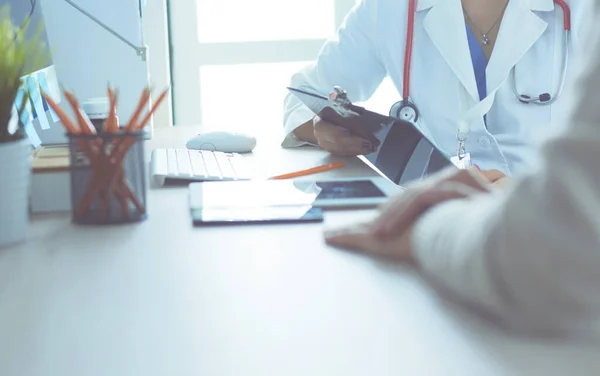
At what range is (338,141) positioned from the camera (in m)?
1.30

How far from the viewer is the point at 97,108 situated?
132 cm

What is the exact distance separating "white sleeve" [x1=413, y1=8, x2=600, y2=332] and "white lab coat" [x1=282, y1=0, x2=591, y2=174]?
0.84m

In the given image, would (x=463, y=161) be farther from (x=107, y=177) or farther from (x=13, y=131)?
(x=13, y=131)

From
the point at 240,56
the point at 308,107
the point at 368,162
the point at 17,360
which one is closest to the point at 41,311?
the point at 17,360

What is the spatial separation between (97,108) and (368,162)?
490mm

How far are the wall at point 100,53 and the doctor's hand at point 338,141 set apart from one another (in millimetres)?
515

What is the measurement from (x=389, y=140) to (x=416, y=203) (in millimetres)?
476

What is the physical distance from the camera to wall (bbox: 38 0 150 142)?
1660mm

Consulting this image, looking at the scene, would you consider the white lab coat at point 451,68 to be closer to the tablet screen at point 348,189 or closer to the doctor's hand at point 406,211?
the tablet screen at point 348,189

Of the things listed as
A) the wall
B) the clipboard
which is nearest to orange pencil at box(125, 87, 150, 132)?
the clipboard

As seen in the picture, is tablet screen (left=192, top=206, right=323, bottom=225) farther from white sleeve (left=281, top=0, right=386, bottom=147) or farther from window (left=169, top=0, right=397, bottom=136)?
window (left=169, top=0, right=397, bottom=136)

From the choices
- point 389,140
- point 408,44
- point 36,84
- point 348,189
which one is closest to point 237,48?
point 408,44

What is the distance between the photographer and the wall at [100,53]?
1.66m

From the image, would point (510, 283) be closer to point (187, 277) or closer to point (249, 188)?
point (187, 277)
